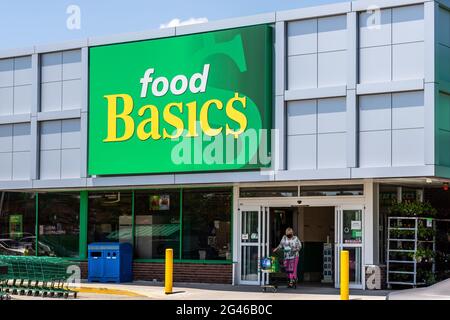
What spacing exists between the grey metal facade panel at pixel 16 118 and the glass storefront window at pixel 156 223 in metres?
4.42

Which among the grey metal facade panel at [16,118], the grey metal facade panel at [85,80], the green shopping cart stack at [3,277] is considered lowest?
the green shopping cart stack at [3,277]

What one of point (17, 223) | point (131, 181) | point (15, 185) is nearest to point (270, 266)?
point (131, 181)

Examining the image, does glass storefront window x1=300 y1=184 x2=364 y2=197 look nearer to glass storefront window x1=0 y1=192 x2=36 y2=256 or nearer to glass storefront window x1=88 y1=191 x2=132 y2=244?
glass storefront window x1=88 y1=191 x2=132 y2=244

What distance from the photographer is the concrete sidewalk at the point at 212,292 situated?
22.1 m

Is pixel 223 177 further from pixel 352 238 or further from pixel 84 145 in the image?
Result: pixel 84 145

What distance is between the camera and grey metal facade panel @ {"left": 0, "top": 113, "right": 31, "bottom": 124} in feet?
94.2

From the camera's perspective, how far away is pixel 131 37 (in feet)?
87.1

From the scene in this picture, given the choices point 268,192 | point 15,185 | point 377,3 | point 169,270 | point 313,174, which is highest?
point 377,3

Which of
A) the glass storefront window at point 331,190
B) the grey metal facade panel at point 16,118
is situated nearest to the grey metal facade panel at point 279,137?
the glass storefront window at point 331,190

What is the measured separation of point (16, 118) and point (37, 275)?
7666 millimetres

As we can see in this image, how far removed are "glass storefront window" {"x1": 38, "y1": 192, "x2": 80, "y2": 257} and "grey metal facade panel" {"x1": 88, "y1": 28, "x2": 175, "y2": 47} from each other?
5036mm

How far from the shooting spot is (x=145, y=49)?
86.5ft

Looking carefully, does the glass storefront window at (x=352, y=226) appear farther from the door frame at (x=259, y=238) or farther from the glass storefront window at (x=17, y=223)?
the glass storefront window at (x=17, y=223)
